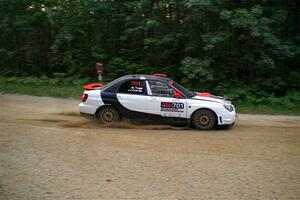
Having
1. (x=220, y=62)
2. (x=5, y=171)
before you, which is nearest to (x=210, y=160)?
(x=5, y=171)

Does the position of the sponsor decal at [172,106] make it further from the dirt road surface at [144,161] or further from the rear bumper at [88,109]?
the rear bumper at [88,109]

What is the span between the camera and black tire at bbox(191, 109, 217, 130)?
1191 centimetres

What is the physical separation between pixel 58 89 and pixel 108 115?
7725 millimetres

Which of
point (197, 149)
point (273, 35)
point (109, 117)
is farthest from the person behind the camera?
point (273, 35)

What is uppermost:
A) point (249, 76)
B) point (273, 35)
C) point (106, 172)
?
point (273, 35)

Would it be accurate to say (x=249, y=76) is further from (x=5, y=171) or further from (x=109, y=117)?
(x=5, y=171)

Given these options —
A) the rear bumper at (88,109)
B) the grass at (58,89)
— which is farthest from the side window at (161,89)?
the grass at (58,89)

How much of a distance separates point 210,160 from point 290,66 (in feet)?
39.2

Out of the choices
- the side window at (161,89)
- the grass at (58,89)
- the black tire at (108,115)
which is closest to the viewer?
the side window at (161,89)

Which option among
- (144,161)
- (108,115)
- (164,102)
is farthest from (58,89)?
(144,161)

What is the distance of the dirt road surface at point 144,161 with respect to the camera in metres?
6.52

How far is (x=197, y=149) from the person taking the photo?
30.5 ft

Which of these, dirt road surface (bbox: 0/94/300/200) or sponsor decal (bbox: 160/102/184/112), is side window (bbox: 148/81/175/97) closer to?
sponsor decal (bbox: 160/102/184/112)

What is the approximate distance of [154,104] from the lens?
12078 millimetres
